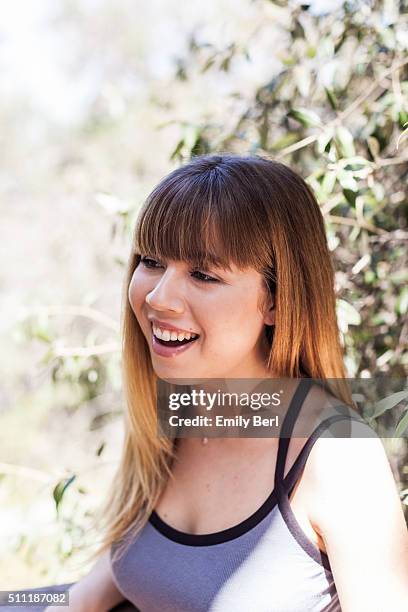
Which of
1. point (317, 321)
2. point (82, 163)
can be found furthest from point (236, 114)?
point (82, 163)

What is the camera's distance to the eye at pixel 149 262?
3.92 feet

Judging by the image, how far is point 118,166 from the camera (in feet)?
14.5

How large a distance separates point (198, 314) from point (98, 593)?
0.59 meters

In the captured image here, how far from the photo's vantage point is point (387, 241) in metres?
1.69

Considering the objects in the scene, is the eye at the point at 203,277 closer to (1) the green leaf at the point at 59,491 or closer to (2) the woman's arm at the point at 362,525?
(2) the woman's arm at the point at 362,525

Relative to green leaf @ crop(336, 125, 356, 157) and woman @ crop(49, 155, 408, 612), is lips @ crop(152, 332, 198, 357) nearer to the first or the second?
woman @ crop(49, 155, 408, 612)

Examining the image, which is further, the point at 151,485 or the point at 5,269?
the point at 5,269

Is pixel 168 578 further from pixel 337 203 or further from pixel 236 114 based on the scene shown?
pixel 236 114

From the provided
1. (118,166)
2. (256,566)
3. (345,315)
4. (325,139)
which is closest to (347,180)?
(325,139)

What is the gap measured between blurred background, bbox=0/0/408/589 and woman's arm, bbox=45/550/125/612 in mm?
148

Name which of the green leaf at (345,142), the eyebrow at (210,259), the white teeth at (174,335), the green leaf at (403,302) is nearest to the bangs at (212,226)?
the eyebrow at (210,259)

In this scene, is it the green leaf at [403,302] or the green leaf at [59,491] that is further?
the green leaf at [403,302]

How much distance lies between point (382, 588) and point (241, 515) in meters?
0.24

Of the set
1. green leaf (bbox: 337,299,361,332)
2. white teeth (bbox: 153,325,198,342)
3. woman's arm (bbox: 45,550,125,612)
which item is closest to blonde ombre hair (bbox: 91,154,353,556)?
white teeth (bbox: 153,325,198,342)
